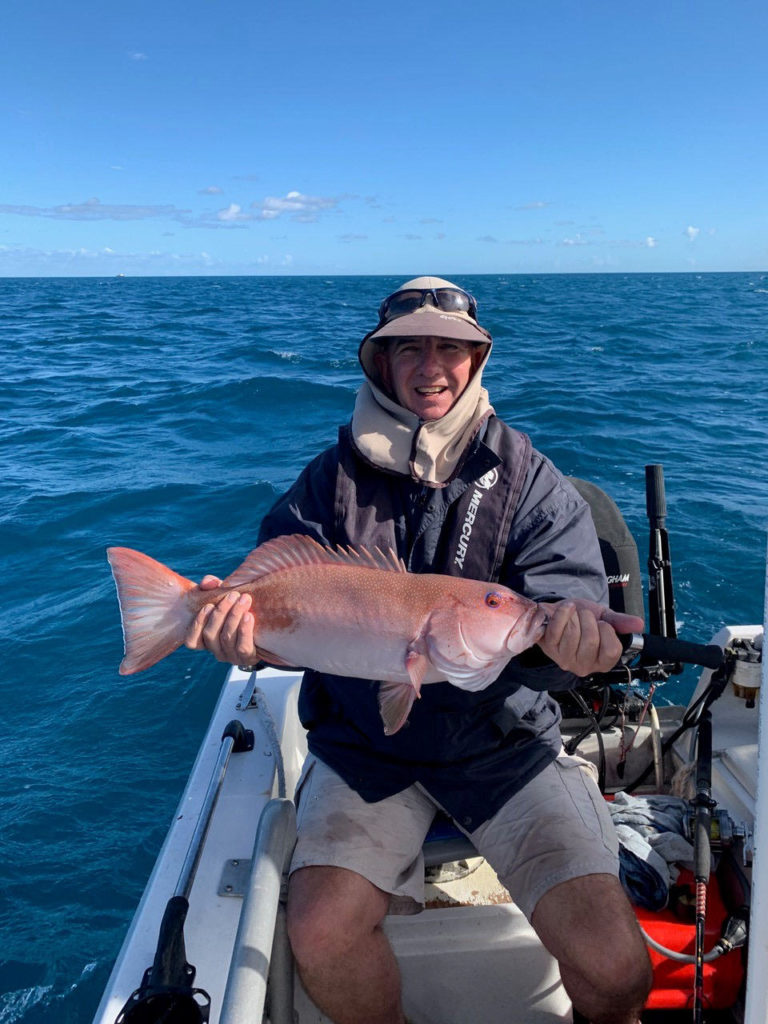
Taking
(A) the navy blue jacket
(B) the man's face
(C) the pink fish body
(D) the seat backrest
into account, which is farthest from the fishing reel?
(B) the man's face

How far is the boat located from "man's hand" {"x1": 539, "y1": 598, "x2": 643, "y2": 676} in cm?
10

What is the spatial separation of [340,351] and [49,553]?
17.6m

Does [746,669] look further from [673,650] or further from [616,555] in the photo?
[673,650]

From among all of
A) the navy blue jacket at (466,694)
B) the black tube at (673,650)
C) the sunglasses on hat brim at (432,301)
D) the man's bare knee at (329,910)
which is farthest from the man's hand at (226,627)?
the sunglasses on hat brim at (432,301)

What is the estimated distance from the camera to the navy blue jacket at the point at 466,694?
8.44ft

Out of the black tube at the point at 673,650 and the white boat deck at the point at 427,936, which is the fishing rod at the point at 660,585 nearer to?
the white boat deck at the point at 427,936

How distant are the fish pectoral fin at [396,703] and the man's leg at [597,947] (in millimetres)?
778

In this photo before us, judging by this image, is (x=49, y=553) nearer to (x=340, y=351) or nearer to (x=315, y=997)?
(x=315, y=997)

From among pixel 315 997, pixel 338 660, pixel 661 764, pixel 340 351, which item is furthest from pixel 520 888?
pixel 340 351

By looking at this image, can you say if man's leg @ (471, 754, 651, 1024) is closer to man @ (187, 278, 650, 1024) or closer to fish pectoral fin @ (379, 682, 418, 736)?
man @ (187, 278, 650, 1024)

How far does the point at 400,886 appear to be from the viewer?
8.04ft

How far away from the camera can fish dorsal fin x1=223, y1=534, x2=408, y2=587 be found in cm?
248

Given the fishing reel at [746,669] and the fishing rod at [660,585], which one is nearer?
the fishing reel at [746,669]

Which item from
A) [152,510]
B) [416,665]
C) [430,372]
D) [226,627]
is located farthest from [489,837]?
[152,510]
